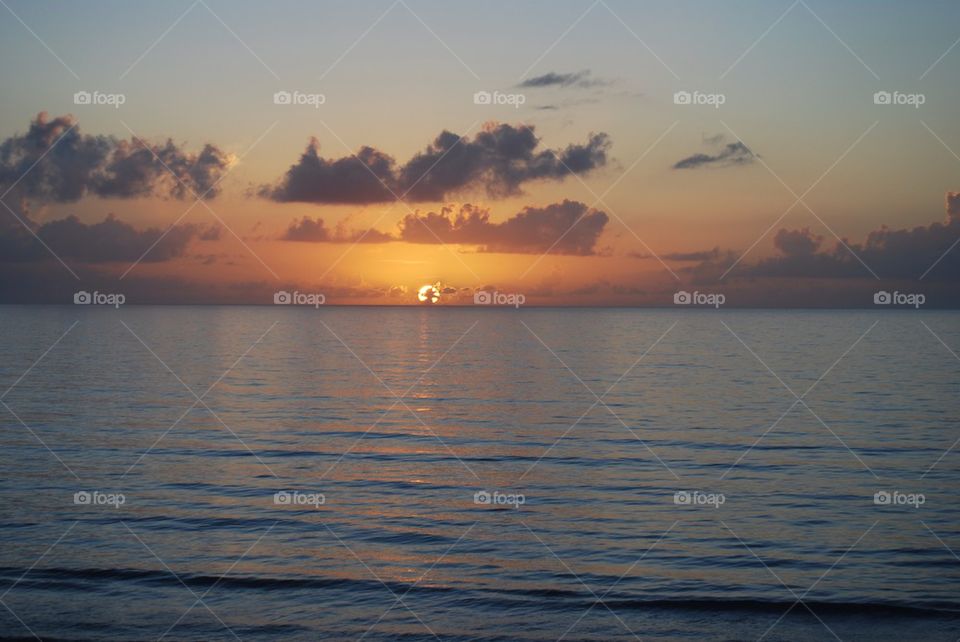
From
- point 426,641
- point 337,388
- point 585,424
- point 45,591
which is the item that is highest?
point 337,388

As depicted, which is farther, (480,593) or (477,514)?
(477,514)

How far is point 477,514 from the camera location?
1052 inches

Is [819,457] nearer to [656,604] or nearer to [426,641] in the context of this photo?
[656,604]

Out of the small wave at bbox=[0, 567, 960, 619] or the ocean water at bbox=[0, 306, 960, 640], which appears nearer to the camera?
the ocean water at bbox=[0, 306, 960, 640]

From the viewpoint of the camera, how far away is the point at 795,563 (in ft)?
72.6

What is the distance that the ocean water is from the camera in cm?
1872

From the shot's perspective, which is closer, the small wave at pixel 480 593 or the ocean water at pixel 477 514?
the ocean water at pixel 477 514

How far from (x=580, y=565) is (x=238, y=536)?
929 cm

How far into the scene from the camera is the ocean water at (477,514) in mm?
18719

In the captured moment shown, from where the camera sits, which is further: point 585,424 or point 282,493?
point 585,424

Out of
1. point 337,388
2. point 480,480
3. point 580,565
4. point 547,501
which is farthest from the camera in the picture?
point 337,388

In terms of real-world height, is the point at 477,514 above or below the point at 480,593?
above

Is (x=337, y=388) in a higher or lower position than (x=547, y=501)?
higher

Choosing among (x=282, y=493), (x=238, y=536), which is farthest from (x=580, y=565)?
(x=282, y=493)
